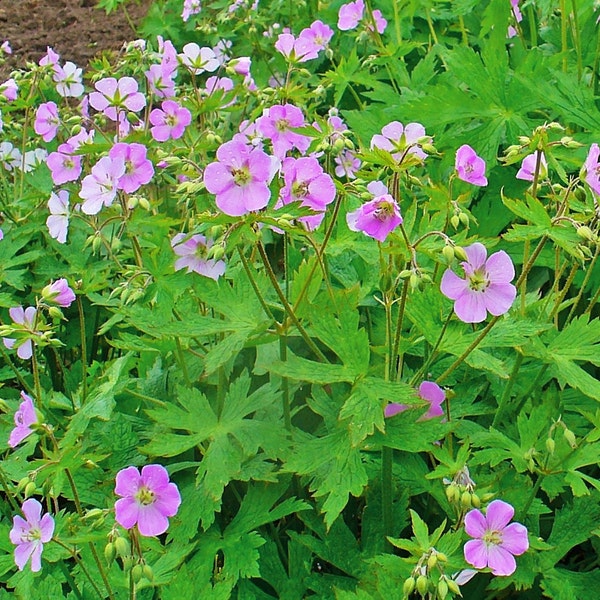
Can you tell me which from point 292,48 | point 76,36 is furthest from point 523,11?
point 76,36

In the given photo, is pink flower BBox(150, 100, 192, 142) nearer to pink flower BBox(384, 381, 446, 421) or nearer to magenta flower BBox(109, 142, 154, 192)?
magenta flower BBox(109, 142, 154, 192)

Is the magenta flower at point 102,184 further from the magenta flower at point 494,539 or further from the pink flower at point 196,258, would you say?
the magenta flower at point 494,539

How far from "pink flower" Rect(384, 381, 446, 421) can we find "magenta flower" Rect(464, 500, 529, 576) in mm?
280

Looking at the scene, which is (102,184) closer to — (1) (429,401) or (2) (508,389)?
(1) (429,401)

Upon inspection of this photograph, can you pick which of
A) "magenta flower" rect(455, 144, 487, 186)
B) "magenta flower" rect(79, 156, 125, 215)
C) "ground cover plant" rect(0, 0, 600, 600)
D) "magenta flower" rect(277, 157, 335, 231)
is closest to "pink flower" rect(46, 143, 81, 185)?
"ground cover plant" rect(0, 0, 600, 600)

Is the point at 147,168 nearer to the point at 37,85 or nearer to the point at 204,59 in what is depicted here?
the point at 204,59

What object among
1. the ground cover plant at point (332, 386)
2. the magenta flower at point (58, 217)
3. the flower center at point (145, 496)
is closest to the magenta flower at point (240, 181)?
the ground cover plant at point (332, 386)

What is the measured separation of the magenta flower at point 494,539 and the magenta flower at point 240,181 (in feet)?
2.22

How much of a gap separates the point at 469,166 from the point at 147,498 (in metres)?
0.99

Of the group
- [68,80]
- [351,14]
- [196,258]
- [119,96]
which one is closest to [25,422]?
[196,258]

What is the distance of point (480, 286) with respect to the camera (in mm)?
1368

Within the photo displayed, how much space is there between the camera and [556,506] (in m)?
1.92

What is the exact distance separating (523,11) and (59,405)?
2766 millimetres

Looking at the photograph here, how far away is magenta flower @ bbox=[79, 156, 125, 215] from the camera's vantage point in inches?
71.7
